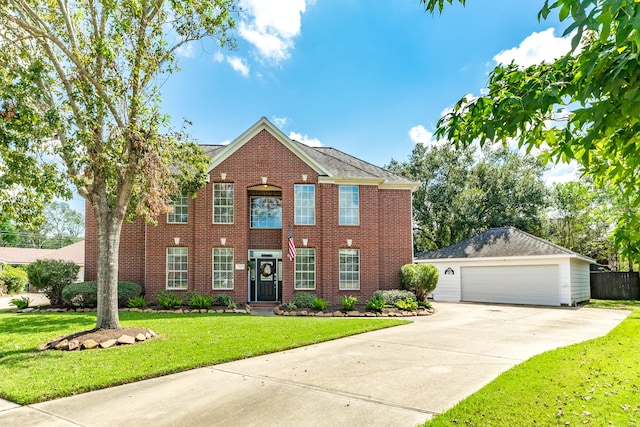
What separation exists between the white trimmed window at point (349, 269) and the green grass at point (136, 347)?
16.5 feet

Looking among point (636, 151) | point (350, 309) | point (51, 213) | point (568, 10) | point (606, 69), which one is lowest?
point (350, 309)

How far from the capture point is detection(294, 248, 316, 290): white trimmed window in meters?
18.8

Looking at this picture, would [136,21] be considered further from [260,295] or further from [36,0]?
[260,295]

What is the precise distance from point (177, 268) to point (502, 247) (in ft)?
55.8

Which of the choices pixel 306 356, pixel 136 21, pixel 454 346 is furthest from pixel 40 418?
pixel 136 21

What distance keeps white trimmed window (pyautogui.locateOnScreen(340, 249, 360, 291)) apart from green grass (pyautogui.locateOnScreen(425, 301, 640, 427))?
10970 millimetres

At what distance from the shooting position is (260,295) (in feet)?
64.6

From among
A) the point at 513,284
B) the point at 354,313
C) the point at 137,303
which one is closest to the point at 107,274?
the point at 137,303

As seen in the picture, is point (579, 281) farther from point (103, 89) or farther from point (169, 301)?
point (103, 89)

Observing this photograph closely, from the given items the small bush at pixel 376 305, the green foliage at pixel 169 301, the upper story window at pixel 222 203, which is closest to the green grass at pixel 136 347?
the green foliage at pixel 169 301

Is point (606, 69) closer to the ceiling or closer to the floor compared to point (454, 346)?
closer to the ceiling

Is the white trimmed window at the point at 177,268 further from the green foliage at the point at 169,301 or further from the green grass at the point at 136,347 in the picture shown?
the green grass at the point at 136,347

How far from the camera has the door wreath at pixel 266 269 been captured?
64.5ft

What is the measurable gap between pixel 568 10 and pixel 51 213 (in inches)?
3163
